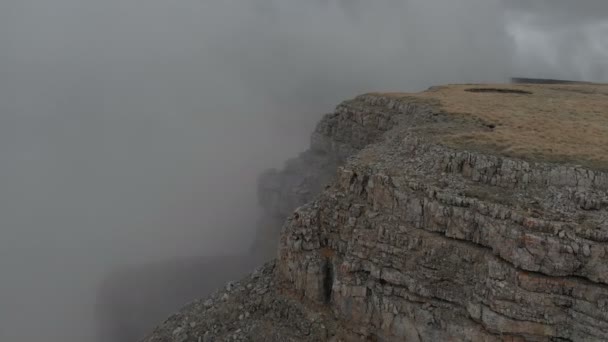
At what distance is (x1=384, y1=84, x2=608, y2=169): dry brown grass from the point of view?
1505 inches

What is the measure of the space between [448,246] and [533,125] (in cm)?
1950

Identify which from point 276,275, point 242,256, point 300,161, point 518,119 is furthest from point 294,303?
point 242,256

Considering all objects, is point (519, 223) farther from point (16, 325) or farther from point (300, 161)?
point (16, 325)

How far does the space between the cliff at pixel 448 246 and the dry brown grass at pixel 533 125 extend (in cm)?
21

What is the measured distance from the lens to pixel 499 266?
3259 cm

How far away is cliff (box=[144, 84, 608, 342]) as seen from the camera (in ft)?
102

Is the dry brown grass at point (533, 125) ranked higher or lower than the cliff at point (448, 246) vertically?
higher

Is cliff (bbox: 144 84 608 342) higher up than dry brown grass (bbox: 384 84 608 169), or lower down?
lower down

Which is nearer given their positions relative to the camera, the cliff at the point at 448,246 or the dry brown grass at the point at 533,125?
the cliff at the point at 448,246

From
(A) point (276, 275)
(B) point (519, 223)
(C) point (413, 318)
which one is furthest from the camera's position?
(A) point (276, 275)

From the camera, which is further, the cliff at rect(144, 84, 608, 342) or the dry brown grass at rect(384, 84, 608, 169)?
the dry brown grass at rect(384, 84, 608, 169)

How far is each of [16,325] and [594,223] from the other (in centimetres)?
13549

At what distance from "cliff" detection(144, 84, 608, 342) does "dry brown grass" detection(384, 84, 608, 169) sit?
208 millimetres

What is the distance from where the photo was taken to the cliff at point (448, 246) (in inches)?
1222
